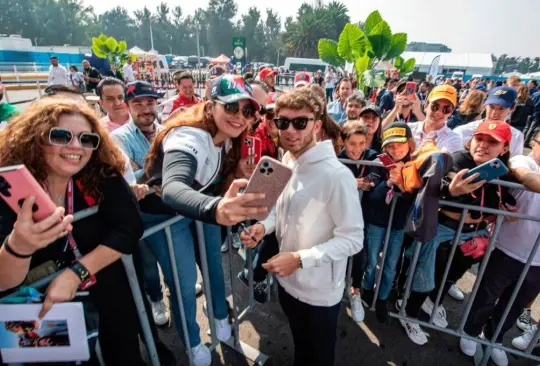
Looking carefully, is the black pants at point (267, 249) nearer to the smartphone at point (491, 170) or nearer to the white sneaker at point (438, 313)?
the smartphone at point (491, 170)

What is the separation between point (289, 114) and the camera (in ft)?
6.17

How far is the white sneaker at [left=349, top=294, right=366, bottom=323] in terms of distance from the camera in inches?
118

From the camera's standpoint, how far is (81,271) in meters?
1.40

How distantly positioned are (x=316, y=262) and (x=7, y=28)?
3745 inches

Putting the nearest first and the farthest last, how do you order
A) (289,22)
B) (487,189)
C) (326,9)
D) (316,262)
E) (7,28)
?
1. (316,262)
2. (487,189)
3. (7,28)
4. (326,9)
5. (289,22)

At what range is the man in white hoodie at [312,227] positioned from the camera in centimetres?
172

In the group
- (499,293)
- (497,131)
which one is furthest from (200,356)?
(497,131)

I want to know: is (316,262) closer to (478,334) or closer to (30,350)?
(30,350)

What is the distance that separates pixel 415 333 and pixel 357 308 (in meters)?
0.56

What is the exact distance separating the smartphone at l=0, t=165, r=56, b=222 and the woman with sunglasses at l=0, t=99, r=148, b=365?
0.30 ft

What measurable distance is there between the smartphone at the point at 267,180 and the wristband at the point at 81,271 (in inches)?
35.4

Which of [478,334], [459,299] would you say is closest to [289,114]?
[478,334]

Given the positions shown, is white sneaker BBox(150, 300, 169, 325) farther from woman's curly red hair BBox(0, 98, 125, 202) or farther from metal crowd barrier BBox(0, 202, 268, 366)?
woman's curly red hair BBox(0, 98, 125, 202)

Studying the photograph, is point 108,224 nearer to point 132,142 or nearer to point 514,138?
point 132,142
